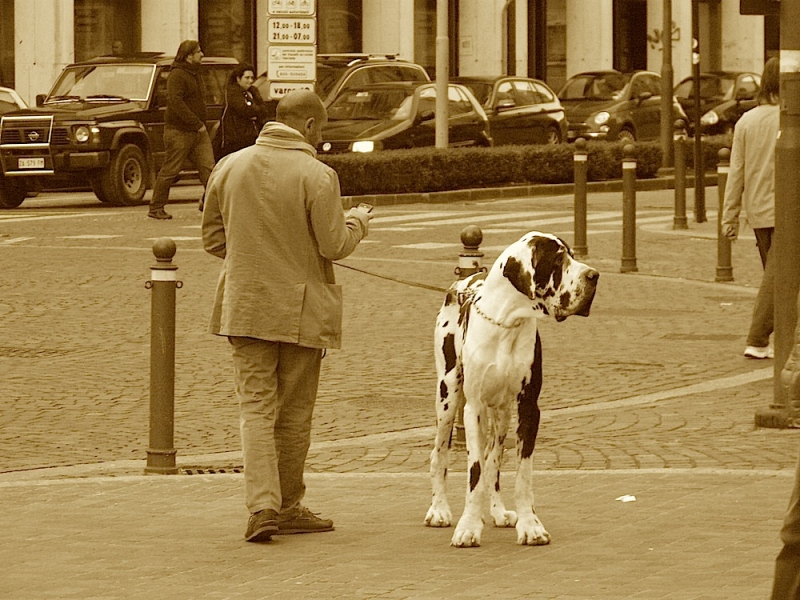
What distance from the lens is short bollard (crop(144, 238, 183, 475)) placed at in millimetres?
8594

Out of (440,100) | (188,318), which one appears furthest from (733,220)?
(440,100)

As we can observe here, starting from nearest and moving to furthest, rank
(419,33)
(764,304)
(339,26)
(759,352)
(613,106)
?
(764,304)
(759,352)
(613,106)
(339,26)
(419,33)

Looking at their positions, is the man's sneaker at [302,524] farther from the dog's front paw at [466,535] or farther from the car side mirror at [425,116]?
the car side mirror at [425,116]

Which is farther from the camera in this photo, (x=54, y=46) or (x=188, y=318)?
(x=54, y=46)

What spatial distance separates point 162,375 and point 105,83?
19800 mm

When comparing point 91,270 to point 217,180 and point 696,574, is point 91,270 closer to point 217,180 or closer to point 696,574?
point 217,180

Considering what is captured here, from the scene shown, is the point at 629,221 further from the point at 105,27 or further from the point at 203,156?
the point at 105,27

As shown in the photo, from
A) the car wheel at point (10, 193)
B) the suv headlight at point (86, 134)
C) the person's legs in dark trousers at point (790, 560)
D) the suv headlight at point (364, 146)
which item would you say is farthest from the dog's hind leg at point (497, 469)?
the suv headlight at point (364, 146)

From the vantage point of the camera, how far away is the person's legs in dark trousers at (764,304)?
11875mm

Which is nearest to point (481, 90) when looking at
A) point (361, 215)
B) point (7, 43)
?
point (7, 43)

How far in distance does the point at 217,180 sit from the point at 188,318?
23.0ft

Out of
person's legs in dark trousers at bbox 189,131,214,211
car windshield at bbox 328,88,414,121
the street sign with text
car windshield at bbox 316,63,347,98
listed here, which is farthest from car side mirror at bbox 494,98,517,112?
the street sign with text

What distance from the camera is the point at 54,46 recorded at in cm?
3772

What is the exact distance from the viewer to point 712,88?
43.0 meters
